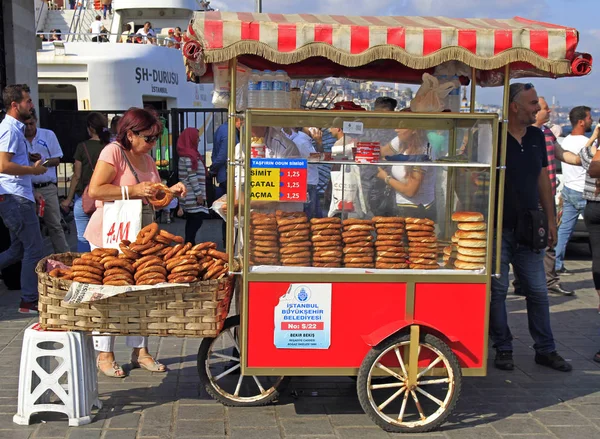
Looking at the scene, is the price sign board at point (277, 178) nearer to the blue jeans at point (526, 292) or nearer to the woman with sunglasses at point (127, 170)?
the woman with sunglasses at point (127, 170)

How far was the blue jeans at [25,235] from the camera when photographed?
6.43 meters

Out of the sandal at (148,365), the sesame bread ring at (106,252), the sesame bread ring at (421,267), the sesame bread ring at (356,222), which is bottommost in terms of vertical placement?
the sandal at (148,365)

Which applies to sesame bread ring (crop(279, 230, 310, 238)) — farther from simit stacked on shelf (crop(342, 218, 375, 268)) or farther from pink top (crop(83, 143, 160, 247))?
pink top (crop(83, 143, 160, 247))

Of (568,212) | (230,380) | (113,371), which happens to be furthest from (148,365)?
(568,212)

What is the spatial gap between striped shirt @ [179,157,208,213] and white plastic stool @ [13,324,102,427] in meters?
4.72

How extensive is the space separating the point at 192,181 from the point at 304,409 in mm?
5127

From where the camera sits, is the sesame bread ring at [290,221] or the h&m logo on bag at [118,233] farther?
the h&m logo on bag at [118,233]

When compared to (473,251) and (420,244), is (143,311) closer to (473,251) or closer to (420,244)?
(420,244)

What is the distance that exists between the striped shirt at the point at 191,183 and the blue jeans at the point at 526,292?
4565 millimetres

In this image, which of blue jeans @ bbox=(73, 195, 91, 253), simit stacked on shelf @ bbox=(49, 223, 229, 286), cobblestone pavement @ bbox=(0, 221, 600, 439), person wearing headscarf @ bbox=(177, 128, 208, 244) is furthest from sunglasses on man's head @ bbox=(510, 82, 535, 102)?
person wearing headscarf @ bbox=(177, 128, 208, 244)

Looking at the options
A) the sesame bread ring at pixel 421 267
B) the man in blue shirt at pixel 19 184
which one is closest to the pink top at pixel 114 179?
the man in blue shirt at pixel 19 184

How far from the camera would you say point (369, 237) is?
4176 mm

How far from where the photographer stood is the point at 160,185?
466 centimetres

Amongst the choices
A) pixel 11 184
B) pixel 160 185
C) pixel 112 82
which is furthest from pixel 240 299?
pixel 112 82
